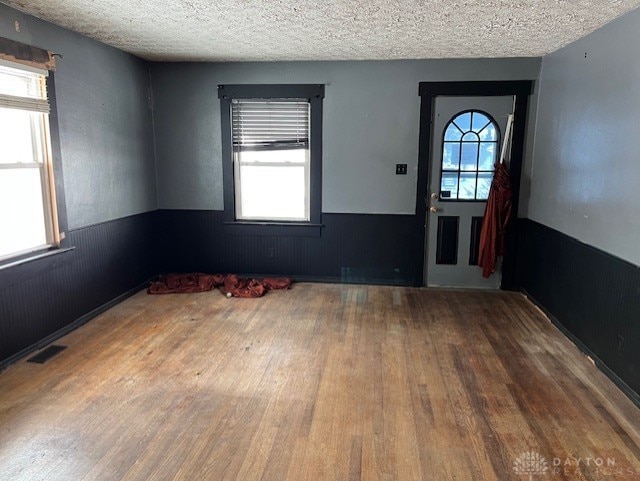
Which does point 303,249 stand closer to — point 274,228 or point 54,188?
point 274,228

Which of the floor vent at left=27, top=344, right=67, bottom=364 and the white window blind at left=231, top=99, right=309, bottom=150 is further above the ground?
the white window blind at left=231, top=99, right=309, bottom=150

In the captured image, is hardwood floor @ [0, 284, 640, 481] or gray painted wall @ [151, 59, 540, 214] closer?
hardwood floor @ [0, 284, 640, 481]

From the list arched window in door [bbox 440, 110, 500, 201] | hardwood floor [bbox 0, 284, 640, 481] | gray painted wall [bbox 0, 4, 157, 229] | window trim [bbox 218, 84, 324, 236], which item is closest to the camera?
hardwood floor [bbox 0, 284, 640, 481]

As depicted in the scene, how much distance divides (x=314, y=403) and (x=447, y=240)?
2.89m

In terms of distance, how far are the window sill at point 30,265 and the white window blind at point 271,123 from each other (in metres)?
2.24

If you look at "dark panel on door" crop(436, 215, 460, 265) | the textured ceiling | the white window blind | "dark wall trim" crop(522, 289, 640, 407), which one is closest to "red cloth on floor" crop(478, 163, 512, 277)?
"dark panel on door" crop(436, 215, 460, 265)

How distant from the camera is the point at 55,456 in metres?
2.20

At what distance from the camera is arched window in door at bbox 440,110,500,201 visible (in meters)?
4.77

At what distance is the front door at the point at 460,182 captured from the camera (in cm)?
474

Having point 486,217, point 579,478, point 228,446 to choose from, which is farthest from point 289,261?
point 579,478

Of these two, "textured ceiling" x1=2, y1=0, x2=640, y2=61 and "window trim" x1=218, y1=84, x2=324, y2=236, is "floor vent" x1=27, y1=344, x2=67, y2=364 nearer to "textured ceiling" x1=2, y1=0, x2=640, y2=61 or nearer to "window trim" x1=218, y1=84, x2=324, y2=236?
"window trim" x1=218, y1=84, x2=324, y2=236

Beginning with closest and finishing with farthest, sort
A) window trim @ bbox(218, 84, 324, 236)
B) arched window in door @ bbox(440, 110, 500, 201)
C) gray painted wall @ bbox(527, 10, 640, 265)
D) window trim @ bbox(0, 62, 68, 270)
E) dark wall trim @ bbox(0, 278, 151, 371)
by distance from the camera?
gray painted wall @ bbox(527, 10, 640, 265)
dark wall trim @ bbox(0, 278, 151, 371)
window trim @ bbox(0, 62, 68, 270)
arched window in door @ bbox(440, 110, 500, 201)
window trim @ bbox(218, 84, 324, 236)

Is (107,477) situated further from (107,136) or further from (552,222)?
(552,222)

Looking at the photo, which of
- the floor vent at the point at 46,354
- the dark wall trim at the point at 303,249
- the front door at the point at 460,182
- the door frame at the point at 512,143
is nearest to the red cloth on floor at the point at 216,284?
the dark wall trim at the point at 303,249
